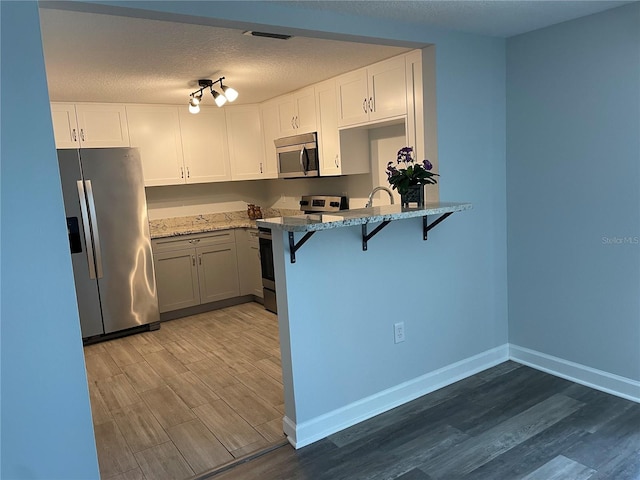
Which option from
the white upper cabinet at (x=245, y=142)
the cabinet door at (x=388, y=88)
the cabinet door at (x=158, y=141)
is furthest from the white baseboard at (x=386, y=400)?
the cabinet door at (x=158, y=141)

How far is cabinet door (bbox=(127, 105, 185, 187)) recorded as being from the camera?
15.8ft

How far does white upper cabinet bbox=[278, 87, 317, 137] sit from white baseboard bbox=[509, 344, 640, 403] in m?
2.60

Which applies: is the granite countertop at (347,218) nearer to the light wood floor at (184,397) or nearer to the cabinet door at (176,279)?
the light wood floor at (184,397)

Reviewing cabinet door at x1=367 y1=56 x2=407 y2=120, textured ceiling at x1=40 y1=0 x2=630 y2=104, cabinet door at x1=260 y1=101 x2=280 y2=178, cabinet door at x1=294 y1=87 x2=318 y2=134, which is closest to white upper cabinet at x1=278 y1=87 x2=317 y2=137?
cabinet door at x1=294 y1=87 x2=318 y2=134

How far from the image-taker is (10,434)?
179 centimetres

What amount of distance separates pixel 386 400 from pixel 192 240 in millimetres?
2904

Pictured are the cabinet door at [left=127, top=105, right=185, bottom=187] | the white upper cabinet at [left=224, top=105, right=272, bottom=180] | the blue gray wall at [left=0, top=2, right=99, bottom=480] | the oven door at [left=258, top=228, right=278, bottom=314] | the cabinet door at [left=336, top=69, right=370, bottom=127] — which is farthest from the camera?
the white upper cabinet at [left=224, top=105, right=272, bottom=180]

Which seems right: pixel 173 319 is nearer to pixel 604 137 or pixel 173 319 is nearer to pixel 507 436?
pixel 507 436

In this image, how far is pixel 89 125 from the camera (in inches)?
179

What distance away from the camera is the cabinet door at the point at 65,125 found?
4.38 metres

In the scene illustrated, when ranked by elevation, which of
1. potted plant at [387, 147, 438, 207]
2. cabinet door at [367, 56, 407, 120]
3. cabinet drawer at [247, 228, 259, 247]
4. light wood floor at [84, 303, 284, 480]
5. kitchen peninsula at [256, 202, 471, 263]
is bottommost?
light wood floor at [84, 303, 284, 480]

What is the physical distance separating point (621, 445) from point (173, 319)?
13.3 ft

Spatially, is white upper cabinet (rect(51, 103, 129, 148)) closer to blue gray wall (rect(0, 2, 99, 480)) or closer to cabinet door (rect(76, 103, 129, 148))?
cabinet door (rect(76, 103, 129, 148))

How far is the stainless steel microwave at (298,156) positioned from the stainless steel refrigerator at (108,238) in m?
1.40
